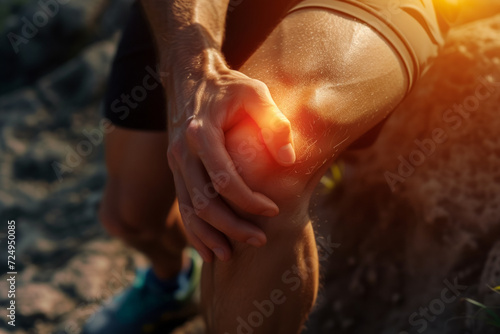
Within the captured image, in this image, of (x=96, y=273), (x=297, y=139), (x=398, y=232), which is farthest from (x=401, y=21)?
(x=96, y=273)

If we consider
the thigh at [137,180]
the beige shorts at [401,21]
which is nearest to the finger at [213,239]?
the beige shorts at [401,21]

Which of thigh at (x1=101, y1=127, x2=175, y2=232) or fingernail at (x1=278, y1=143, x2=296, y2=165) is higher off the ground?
fingernail at (x1=278, y1=143, x2=296, y2=165)

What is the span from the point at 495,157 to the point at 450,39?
1.90 ft

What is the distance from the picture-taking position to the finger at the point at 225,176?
110 cm

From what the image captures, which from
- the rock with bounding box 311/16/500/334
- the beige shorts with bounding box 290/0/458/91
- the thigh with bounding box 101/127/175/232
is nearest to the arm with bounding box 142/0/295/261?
the beige shorts with bounding box 290/0/458/91

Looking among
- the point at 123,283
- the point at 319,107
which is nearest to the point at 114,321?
the point at 123,283

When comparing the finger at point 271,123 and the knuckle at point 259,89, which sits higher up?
the knuckle at point 259,89

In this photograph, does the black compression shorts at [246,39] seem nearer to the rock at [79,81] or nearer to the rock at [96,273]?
the rock at [96,273]

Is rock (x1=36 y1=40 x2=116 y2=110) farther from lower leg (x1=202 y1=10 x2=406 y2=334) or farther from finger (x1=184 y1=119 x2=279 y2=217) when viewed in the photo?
finger (x1=184 y1=119 x2=279 y2=217)

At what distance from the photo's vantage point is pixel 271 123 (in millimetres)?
1084

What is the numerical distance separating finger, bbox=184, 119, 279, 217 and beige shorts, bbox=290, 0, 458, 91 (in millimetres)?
484

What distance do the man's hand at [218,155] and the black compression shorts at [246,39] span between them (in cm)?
31

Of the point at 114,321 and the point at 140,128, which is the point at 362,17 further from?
the point at 114,321

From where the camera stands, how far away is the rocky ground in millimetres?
1754
